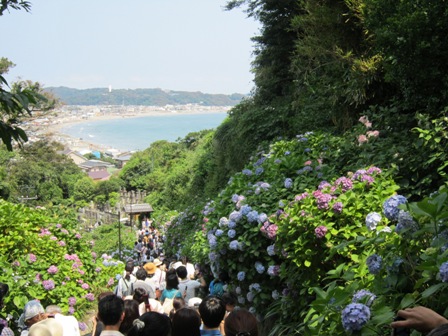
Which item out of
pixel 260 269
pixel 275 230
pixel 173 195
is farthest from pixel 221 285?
pixel 173 195

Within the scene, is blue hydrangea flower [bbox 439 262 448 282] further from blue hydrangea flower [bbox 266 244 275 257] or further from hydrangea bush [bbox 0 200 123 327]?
hydrangea bush [bbox 0 200 123 327]

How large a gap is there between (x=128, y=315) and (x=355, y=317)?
2.12 meters

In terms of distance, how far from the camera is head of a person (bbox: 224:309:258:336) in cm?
271

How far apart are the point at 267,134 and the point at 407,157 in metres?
5.06

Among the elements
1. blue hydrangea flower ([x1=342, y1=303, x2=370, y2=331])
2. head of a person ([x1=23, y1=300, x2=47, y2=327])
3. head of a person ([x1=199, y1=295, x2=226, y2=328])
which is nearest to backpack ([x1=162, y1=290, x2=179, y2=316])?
head of a person ([x1=23, y1=300, x2=47, y2=327])

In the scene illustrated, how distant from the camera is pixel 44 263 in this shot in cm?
628

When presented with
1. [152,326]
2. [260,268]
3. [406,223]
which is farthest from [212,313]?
[260,268]

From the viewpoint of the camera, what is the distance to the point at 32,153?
36.9m

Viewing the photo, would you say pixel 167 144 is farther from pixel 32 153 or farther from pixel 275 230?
pixel 275 230

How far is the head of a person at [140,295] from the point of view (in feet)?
15.3

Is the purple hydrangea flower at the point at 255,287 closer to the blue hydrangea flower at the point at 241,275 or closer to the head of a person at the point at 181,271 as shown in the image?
the blue hydrangea flower at the point at 241,275

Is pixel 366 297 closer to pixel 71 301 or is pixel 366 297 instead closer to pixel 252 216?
pixel 252 216

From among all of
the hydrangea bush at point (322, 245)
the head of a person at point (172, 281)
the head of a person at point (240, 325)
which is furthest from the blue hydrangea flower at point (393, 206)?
the head of a person at point (172, 281)

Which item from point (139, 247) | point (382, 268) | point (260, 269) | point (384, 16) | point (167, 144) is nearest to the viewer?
point (382, 268)
